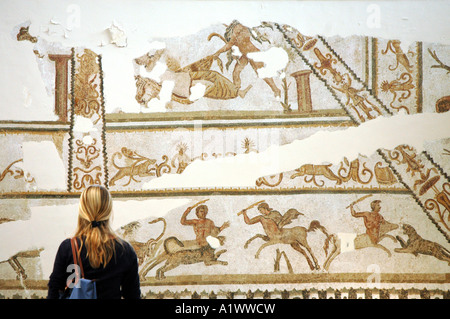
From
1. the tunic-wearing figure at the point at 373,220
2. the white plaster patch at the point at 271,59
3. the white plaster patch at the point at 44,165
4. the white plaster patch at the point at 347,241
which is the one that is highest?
the white plaster patch at the point at 271,59

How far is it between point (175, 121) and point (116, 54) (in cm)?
72

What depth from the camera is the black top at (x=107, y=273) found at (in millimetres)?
2334

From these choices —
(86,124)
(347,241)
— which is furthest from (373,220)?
(86,124)

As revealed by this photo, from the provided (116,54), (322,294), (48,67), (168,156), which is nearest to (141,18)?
(116,54)

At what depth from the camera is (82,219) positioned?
2.42 metres

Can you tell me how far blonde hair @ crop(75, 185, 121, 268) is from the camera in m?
2.34

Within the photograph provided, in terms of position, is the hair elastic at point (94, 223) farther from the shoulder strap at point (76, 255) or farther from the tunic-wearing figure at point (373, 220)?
the tunic-wearing figure at point (373, 220)

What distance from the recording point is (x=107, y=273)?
2.36 metres

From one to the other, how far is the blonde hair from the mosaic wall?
5.81 ft

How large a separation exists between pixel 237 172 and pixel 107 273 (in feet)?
6.49

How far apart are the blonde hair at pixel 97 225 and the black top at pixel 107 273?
0.03 m

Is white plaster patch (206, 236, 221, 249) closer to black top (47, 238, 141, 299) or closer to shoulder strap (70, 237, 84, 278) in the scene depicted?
black top (47, 238, 141, 299)

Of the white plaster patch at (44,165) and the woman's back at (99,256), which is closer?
the woman's back at (99,256)

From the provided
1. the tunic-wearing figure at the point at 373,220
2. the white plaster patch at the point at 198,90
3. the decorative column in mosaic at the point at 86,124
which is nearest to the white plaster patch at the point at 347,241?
the tunic-wearing figure at the point at 373,220
